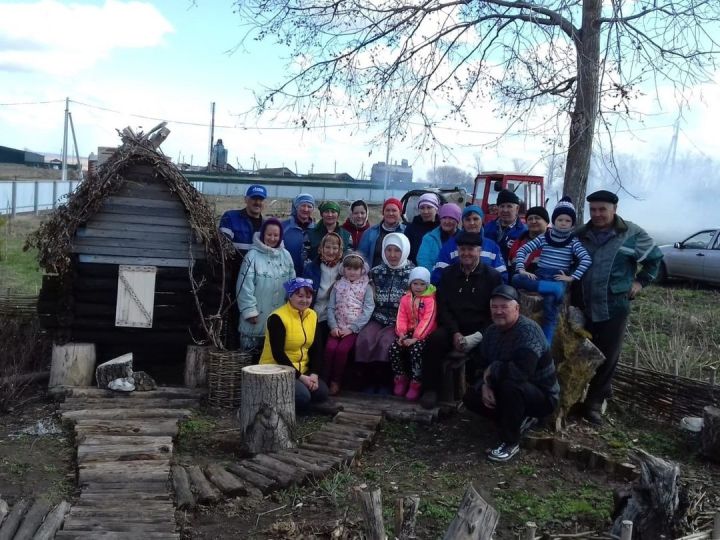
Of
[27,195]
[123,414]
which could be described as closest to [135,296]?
[123,414]

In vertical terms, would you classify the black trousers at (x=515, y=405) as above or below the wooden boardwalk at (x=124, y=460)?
above

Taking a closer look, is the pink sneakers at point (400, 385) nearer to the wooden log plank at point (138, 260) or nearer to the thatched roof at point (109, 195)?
the thatched roof at point (109, 195)

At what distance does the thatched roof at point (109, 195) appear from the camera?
6.82 m

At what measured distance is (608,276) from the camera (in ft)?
20.0

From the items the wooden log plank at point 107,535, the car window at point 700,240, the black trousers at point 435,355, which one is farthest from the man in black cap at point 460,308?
the car window at point 700,240

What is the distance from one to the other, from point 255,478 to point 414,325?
223 centimetres

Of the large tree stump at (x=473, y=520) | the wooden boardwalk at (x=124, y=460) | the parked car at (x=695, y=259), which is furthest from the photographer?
the parked car at (x=695, y=259)

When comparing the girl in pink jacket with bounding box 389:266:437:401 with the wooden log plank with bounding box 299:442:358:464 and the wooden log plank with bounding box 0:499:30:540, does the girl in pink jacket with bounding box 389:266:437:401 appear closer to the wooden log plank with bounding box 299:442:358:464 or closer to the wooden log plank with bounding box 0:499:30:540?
the wooden log plank with bounding box 299:442:358:464

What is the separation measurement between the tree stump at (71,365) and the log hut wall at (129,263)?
0.92ft

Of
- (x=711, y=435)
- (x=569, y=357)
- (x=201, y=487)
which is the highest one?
(x=569, y=357)

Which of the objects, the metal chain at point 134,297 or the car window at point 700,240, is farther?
the car window at point 700,240

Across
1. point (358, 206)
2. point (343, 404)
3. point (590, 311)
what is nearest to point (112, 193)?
point (358, 206)

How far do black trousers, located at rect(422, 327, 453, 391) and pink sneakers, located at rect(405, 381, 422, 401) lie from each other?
0.10 metres

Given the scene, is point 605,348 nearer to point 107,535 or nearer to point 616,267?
point 616,267
